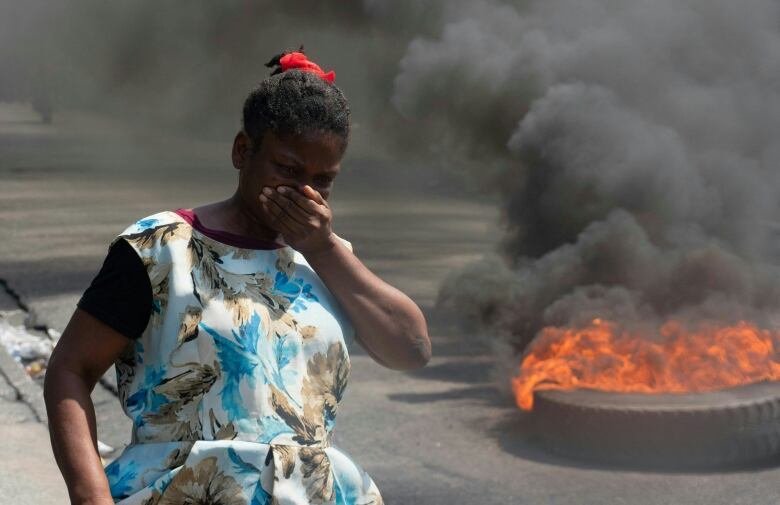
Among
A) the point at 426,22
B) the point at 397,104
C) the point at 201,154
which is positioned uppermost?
the point at 426,22

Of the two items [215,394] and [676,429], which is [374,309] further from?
[676,429]

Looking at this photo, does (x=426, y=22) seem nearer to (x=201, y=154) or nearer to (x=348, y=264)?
(x=348, y=264)

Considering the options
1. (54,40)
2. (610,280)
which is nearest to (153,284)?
(610,280)

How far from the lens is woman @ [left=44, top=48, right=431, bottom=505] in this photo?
1.80m

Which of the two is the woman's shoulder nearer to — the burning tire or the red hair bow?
the red hair bow

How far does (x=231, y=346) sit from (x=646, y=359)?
4.31m

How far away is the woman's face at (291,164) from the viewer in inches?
75.7

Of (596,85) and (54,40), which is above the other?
(596,85)

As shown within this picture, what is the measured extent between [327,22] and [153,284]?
1078 cm

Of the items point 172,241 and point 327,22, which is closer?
point 172,241

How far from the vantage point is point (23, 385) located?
237 inches

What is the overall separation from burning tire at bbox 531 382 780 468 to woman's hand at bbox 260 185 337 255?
11.8 ft

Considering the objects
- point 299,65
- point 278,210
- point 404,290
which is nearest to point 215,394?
point 278,210

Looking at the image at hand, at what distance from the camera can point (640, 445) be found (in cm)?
523
